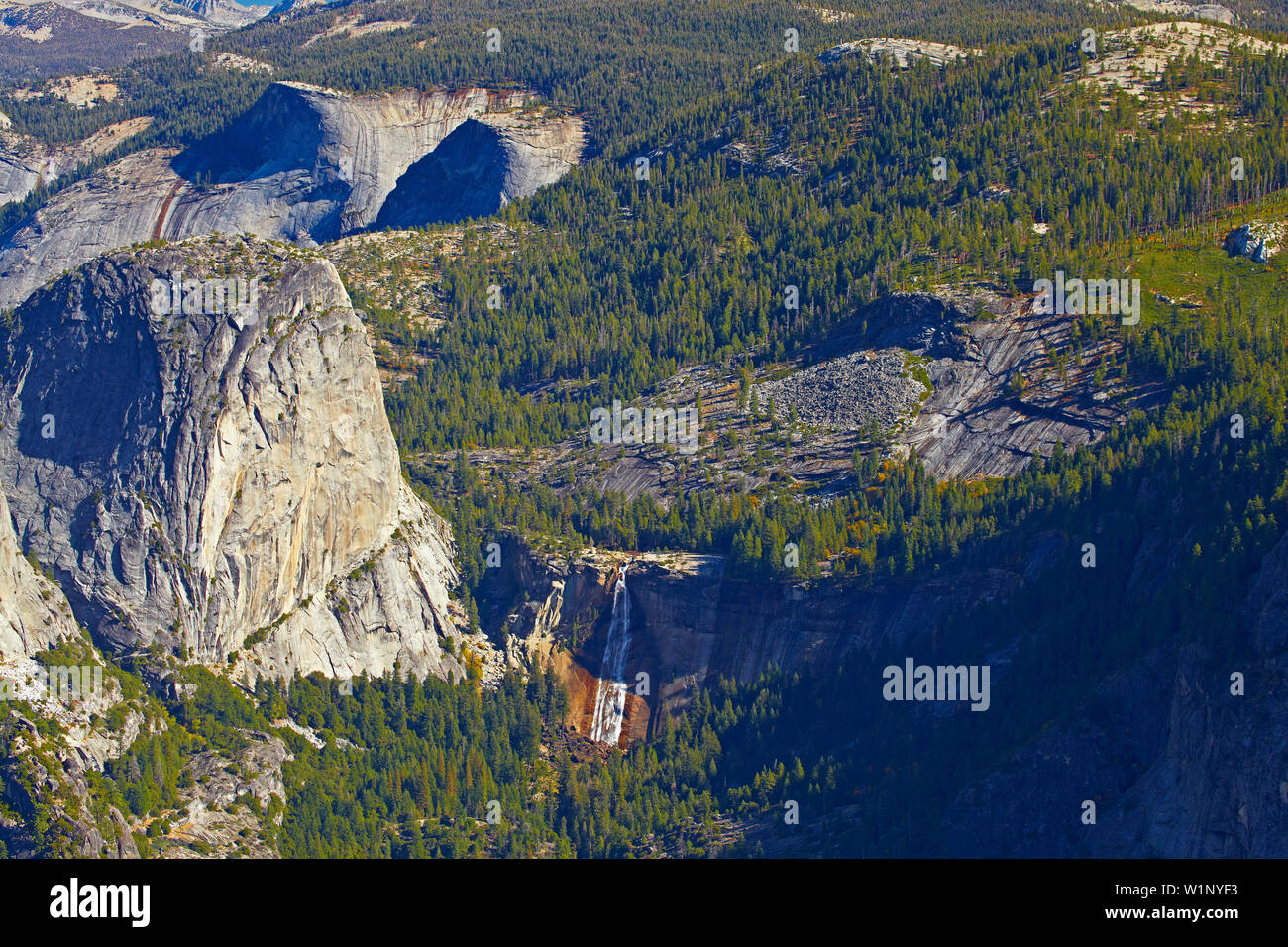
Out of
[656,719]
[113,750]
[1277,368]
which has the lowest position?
[656,719]

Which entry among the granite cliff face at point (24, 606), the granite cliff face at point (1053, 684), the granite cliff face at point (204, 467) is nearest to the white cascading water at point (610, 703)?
the granite cliff face at point (1053, 684)

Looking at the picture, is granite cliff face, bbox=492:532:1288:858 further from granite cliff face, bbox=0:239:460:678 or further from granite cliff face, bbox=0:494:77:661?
granite cliff face, bbox=0:494:77:661

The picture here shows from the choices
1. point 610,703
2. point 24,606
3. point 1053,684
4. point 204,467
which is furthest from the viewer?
point 610,703

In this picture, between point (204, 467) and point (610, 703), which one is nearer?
point (204, 467)

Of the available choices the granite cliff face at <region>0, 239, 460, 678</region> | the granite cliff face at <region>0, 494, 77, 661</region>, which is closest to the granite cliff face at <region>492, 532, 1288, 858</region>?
the granite cliff face at <region>0, 239, 460, 678</region>

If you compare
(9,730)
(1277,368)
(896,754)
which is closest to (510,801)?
(896,754)

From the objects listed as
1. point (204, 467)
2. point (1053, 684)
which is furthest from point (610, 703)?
point (1053, 684)

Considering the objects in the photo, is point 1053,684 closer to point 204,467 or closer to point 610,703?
point 610,703

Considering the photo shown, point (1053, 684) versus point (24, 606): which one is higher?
point (24, 606)

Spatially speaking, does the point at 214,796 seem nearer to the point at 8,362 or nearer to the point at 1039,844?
the point at 8,362
